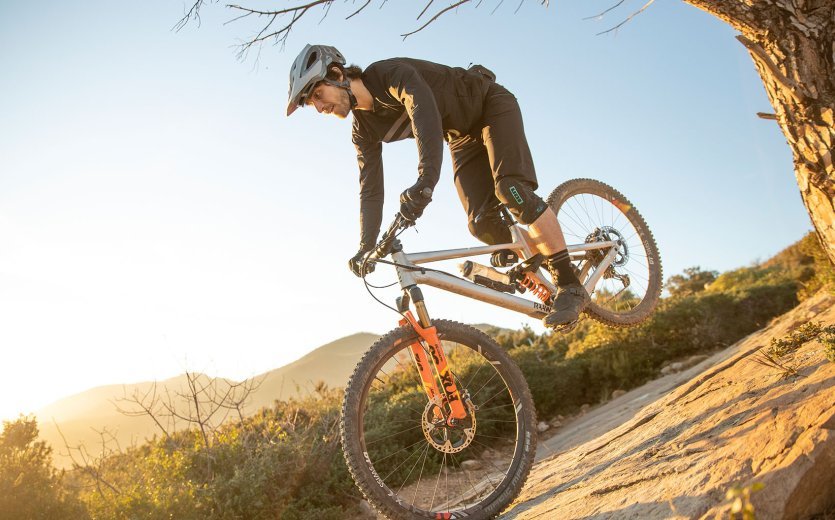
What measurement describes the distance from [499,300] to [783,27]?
7.62 ft

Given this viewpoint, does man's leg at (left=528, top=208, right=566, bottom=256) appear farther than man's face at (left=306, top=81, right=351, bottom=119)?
Yes

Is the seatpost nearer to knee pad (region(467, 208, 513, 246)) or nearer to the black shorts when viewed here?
the black shorts

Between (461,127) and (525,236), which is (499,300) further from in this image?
(461,127)

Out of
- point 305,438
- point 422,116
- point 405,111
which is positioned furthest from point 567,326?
point 305,438

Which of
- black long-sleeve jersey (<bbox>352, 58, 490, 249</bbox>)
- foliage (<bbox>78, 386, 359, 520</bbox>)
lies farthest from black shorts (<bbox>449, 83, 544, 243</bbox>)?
foliage (<bbox>78, 386, 359, 520</bbox>)

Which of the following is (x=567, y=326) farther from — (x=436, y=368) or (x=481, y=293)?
(x=436, y=368)

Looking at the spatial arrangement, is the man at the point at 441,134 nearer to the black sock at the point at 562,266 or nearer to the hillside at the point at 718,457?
the black sock at the point at 562,266

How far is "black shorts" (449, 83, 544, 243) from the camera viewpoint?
409 centimetres

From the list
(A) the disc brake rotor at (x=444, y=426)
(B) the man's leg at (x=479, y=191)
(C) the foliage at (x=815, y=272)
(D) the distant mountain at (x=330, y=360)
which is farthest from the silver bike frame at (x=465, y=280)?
(D) the distant mountain at (x=330, y=360)

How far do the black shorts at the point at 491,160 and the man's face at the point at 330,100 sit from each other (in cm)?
108

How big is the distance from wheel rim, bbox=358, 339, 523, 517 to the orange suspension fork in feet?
0.23

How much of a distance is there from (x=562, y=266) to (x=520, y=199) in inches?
25.1

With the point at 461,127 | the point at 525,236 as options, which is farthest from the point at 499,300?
the point at 461,127

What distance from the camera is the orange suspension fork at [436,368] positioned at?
3408 mm
